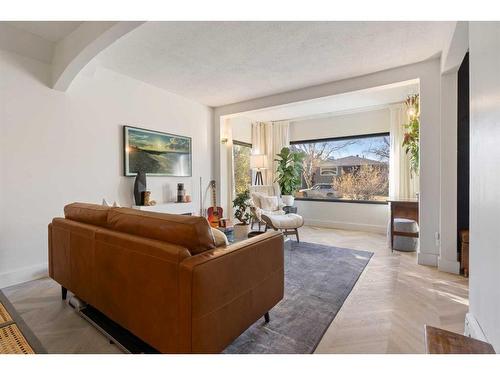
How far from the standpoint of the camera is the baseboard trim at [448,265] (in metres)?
2.71

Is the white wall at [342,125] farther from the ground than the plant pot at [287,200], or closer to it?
farther from the ground

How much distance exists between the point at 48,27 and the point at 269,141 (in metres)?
4.40

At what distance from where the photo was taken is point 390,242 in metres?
3.62

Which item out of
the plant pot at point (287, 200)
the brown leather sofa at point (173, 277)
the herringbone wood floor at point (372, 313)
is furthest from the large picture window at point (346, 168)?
the brown leather sofa at point (173, 277)

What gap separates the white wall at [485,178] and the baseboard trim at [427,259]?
1.74m

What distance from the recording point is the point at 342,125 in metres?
5.27

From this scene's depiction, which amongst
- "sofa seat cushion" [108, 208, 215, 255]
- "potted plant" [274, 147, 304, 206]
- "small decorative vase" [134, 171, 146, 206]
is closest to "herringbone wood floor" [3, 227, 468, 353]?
"sofa seat cushion" [108, 208, 215, 255]

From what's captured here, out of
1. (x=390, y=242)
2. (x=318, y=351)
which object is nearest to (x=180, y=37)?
(x=318, y=351)

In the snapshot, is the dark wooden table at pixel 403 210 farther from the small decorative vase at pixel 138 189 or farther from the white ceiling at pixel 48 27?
the white ceiling at pixel 48 27

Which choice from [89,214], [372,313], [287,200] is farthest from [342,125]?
[89,214]

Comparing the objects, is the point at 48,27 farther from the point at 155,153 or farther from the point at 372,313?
the point at 372,313

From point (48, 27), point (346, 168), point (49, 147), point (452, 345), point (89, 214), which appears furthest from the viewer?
point (346, 168)

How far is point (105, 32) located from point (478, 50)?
260 cm
